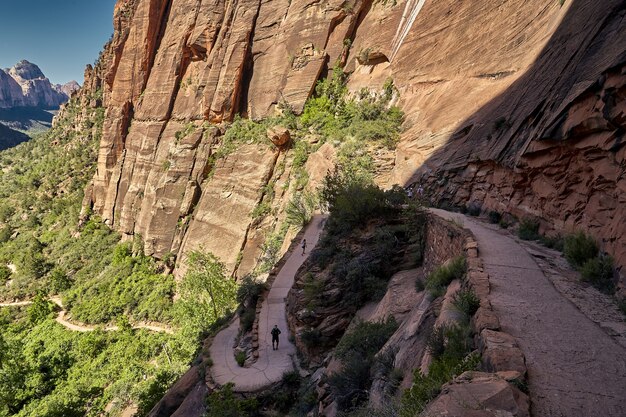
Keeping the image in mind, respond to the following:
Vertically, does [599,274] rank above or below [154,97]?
below

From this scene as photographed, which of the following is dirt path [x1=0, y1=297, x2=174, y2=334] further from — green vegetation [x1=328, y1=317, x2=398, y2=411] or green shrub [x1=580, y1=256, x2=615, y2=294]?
green shrub [x1=580, y1=256, x2=615, y2=294]

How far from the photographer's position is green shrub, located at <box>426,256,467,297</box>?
604 cm

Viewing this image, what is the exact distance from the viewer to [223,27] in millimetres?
33031

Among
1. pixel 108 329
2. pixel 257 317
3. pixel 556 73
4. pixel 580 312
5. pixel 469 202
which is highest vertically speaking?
pixel 556 73

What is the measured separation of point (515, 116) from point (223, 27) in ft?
103

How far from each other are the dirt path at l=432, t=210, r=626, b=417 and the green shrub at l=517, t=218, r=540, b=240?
2133 millimetres

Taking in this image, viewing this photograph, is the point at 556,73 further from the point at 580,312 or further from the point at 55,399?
the point at 55,399

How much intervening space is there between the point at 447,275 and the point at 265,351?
7.42 m

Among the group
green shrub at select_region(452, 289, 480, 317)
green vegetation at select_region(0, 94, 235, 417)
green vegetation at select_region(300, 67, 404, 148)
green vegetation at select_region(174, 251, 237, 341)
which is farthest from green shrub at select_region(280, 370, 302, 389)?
green vegetation at select_region(300, 67, 404, 148)

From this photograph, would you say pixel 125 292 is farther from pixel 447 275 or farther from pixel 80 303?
pixel 447 275

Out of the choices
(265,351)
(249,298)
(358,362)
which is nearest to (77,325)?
(249,298)

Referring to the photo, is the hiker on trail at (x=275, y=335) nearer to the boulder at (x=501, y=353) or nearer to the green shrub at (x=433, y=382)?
the green shrub at (x=433, y=382)

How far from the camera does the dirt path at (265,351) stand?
999 centimetres

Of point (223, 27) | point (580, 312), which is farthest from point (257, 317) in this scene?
point (223, 27)
